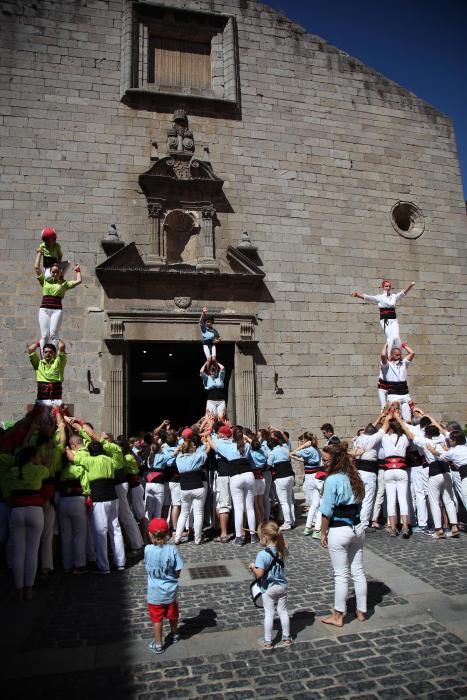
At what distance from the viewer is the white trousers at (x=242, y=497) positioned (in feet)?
26.4

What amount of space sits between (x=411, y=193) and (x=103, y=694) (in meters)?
14.7

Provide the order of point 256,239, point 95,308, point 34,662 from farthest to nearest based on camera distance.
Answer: point 256,239 → point 95,308 → point 34,662

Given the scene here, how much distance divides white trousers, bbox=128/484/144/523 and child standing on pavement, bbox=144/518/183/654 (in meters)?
3.65

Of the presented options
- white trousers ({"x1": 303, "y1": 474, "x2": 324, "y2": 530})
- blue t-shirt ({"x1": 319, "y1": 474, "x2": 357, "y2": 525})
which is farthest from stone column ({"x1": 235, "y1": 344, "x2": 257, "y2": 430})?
blue t-shirt ({"x1": 319, "y1": 474, "x2": 357, "y2": 525})

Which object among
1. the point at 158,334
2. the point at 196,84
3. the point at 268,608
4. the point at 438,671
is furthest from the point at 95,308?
the point at 438,671

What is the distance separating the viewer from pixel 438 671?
13.4 feet

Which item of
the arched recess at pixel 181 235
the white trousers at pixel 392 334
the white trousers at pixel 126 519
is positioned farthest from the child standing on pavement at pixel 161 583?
the arched recess at pixel 181 235

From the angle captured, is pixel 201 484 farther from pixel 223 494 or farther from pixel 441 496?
pixel 441 496

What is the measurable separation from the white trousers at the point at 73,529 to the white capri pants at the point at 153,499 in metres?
1.68

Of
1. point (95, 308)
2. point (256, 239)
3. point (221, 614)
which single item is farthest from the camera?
point (256, 239)

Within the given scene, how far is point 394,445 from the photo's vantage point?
8.34 metres

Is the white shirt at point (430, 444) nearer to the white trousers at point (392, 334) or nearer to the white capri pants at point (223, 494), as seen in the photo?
the white trousers at point (392, 334)

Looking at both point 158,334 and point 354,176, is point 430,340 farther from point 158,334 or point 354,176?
point 158,334

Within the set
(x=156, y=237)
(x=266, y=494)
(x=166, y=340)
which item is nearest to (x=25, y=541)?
(x=266, y=494)
